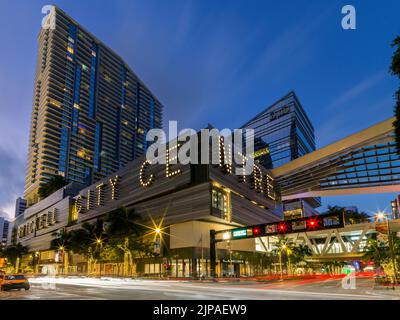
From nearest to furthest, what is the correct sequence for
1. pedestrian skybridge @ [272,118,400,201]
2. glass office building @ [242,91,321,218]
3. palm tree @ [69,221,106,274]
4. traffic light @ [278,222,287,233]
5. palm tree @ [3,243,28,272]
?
1. traffic light @ [278,222,287,233]
2. pedestrian skybridge @ [272,118,400,201]
3. palm tree @ [69,221,106,274]
4. palm tree @ [3,243,28,272]
5. glass office building @ [242,91,321,218]

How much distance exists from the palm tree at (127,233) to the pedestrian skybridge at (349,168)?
127 ft

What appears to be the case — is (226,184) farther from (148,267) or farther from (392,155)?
(392,155)

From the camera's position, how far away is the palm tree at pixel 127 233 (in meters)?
65.0

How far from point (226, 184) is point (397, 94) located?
42.3 m

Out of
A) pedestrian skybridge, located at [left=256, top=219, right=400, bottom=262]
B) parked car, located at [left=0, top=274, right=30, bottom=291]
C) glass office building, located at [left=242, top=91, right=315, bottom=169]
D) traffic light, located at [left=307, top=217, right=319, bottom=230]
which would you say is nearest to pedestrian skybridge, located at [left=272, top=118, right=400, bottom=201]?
pedestrian skybridge, located at [left=256, top=219, right=400, bottom=262]

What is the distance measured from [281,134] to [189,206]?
97978 millimetres

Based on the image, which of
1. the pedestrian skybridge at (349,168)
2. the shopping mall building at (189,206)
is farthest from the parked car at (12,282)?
the pedestrian skybridge at (349,168)

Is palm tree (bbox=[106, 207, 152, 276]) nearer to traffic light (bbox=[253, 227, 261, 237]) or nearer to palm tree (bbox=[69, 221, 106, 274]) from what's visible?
palm tree (bbox=[69, 221, 106, 274])

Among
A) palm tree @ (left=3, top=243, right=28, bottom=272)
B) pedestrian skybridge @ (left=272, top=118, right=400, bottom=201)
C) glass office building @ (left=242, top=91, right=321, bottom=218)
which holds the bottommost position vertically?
palm tree @ (left=3, top=243, right=28, bottom=272)

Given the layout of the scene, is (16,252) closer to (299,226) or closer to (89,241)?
(89,241)

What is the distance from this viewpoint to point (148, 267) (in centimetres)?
6656

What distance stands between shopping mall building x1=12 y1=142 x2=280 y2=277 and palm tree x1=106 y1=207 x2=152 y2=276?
8.60ft

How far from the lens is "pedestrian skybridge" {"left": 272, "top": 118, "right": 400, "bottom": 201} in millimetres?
73188

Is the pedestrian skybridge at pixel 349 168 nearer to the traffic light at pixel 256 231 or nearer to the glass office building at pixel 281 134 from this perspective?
the traffic light at pixel 256 231
